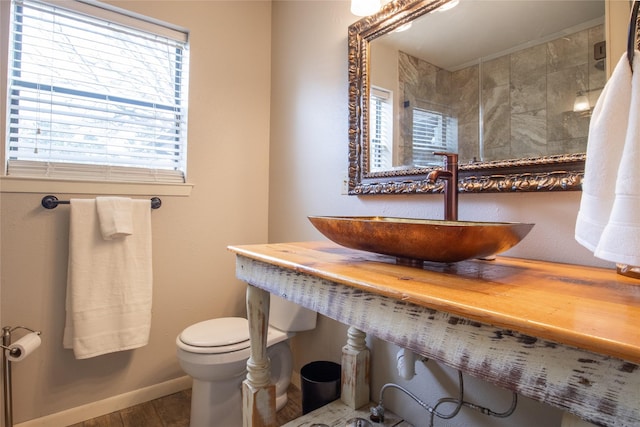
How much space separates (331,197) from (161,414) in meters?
1.38

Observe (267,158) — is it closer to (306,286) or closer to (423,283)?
(306,286)

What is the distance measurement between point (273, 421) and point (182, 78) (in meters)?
1.77

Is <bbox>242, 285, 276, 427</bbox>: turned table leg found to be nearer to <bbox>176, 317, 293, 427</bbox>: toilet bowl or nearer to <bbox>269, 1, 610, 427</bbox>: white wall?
<bbox>176, 317, 293, 427</bbox>: toilet bowl

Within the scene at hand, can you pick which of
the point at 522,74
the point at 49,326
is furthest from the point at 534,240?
the point at 49,326

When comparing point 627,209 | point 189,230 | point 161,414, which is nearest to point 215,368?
point 161,414

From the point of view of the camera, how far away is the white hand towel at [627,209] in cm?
53

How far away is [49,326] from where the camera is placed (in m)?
1.50

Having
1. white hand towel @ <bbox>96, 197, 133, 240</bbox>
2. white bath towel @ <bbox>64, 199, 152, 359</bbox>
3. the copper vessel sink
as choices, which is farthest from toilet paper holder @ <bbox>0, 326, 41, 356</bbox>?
the copper vessel sink

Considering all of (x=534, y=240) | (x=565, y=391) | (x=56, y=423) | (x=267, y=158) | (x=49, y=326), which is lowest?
(x=56, y=423)

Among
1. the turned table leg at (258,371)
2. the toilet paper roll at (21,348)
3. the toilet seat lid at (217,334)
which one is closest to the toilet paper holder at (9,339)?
the toilet paper roll at (21,348)

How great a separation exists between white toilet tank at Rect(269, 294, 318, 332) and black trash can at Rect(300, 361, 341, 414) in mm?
186

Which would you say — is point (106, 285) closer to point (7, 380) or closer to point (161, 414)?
point (7, 380)

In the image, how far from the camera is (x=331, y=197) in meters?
1.62

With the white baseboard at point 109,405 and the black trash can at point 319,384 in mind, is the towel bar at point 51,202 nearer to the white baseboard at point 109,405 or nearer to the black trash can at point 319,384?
the white baseboard at point 109,405
